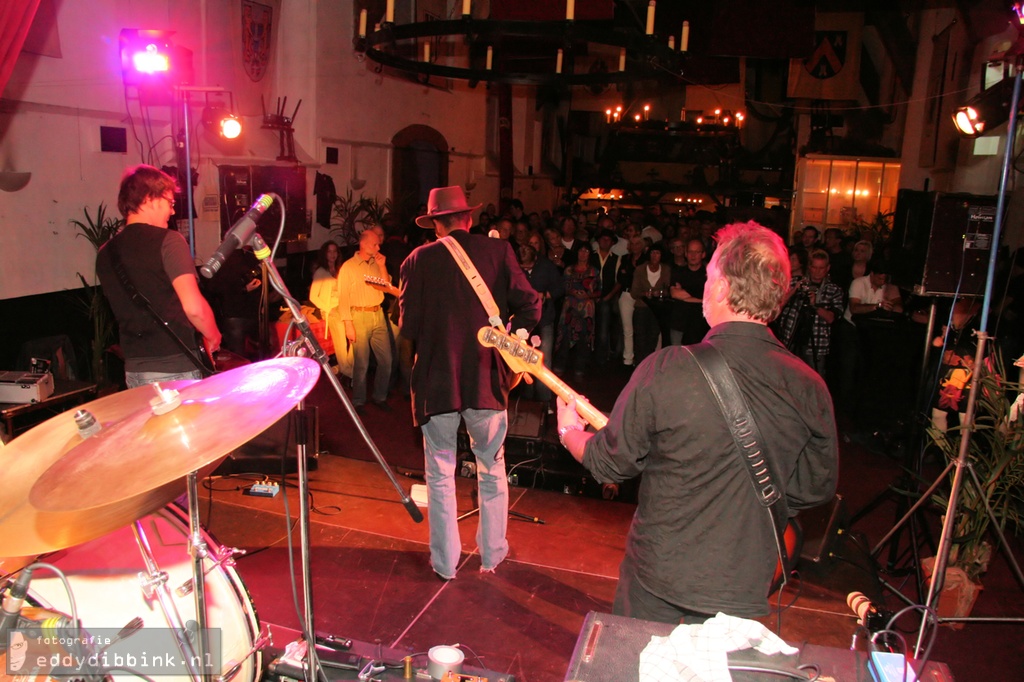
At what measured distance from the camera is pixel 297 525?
414 centimetres

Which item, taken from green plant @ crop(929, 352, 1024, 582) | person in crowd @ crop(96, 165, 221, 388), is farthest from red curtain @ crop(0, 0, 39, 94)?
green plant @ crop(929, 352, 1024, 582)

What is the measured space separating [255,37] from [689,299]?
6.02 metres

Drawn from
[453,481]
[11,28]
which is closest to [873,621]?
[453,481]

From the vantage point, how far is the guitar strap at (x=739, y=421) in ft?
6.06

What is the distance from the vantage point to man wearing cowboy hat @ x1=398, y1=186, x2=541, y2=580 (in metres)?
3.41

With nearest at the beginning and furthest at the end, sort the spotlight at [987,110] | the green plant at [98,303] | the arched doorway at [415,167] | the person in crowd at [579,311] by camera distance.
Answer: the spotlight at [987,110]
the green plant at [98,303]
the person in crowd at [579,311]
the arched doorway at [415,167]

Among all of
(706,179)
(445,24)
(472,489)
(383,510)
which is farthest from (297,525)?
(706,179)

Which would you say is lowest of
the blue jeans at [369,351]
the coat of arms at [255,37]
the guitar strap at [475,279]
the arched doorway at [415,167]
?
the blue jeans at [369,351]

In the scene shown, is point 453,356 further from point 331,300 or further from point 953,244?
point 331,300

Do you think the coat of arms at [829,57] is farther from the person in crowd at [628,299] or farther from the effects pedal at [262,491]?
the effects pedal at [262,491]

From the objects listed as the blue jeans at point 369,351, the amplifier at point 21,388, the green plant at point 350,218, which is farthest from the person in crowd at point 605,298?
the amplifier at point 21,388

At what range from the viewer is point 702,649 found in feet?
5.08

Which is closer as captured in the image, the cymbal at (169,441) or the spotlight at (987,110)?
the cymbal at (169,441)

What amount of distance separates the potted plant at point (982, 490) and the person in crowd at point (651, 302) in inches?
174
